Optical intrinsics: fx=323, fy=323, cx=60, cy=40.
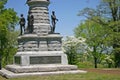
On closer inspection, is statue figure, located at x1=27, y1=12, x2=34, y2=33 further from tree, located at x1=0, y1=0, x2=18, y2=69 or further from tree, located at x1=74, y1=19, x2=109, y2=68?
tree, located at x1=74, y1=19, x2=109, y2=68

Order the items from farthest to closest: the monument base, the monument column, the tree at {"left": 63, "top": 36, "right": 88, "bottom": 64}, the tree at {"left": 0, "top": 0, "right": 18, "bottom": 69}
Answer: the tree at {"left": 63, "top": 36, "right": 88, "bottom": 64}
the tree at {"left": 0, "top": 0, "right": 18, "bottom": 69}
the monument column
the monument base

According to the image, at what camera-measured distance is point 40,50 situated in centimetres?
2572

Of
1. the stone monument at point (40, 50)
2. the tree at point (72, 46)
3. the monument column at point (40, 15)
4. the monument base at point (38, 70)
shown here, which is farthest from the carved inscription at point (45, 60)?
the tree at point (72, 46)

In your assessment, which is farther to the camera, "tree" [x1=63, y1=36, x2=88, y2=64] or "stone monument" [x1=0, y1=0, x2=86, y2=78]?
"tree" [x1=63, y1=36, x2=88, y2=64]

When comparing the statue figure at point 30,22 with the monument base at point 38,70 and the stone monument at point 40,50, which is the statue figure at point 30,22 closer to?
the stone monument at point 40,50

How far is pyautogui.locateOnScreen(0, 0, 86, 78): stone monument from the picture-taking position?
79.8 ft

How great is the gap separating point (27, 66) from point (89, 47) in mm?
29815

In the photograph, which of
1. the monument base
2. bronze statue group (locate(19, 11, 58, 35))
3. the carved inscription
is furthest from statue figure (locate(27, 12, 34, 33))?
the monument base

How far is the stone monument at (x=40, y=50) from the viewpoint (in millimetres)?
24328

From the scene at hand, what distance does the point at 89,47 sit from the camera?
53281 millimetres

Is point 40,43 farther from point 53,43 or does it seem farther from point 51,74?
point 51,74

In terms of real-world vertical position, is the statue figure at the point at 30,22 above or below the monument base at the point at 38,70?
above

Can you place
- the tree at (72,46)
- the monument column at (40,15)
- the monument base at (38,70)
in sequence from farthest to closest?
the tree at (72,46), the monument column at (40,15), the monument base at (38,70)

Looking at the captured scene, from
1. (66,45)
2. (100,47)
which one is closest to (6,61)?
(66,45)
